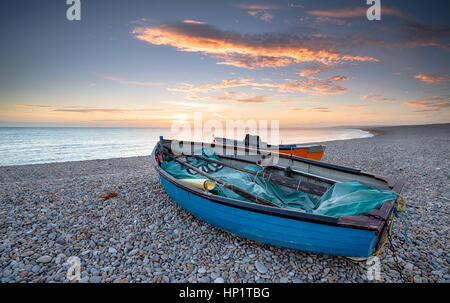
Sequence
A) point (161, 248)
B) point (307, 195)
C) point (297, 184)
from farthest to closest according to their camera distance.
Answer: point (297, 184)
point (307, 195)
point (161, 248)

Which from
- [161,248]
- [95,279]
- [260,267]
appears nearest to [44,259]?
[95,279]

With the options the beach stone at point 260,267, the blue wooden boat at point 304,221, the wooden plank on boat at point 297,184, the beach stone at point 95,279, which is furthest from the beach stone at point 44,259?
the wooden plank on boat at point 297,184

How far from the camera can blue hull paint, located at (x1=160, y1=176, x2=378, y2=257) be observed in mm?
3086

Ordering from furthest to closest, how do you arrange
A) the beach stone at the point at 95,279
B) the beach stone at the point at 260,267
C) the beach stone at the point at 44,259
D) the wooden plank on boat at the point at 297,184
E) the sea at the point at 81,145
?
the sea at the point at 81,145, the wooden plank on boat at the point at 297,184, the beach stone at the point at 44,259, the beach stone at the point at 260,267, the beach stone at the point at 95,279

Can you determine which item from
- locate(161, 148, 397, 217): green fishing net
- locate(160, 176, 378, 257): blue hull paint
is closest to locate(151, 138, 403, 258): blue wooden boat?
locate(160, 176, 378, 257): blue hull paint

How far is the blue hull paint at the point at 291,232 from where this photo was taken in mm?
3086

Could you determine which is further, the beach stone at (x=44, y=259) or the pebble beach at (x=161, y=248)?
the beach stone at (x=44, y=259)

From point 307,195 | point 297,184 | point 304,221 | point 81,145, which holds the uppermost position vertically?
point 304,221

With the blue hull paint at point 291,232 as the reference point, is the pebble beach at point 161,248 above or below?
below

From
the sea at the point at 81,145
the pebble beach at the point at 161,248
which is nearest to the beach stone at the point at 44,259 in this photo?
the pebble beach at the point at 161,248

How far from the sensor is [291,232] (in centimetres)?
348

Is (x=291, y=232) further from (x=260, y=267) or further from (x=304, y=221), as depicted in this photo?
(x=260, y=267)

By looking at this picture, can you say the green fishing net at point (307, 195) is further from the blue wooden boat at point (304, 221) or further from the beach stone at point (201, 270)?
the beach stone at point (201, 270)

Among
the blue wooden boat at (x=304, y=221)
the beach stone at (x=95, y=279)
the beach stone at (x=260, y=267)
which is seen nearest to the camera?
the blue wooden boat at (x=304, y=221)
